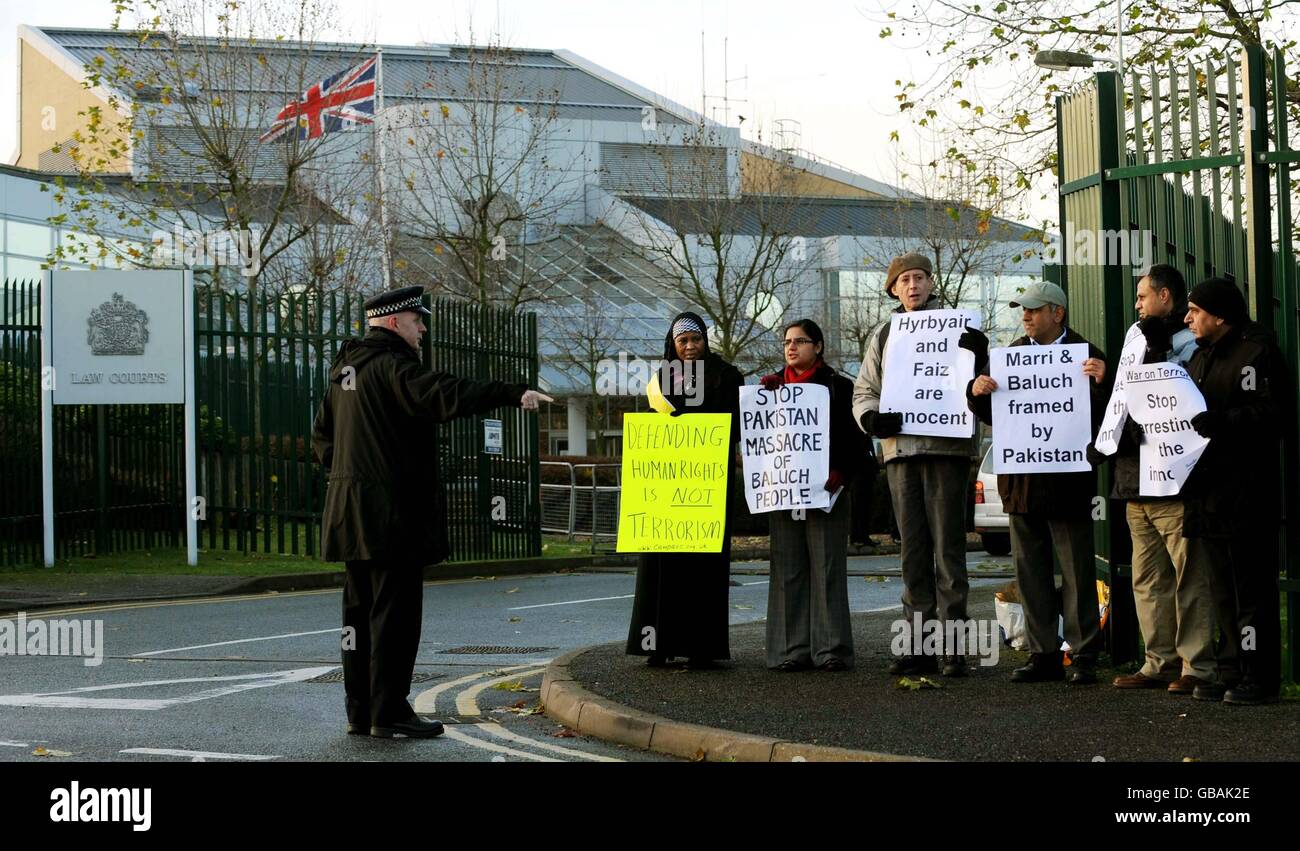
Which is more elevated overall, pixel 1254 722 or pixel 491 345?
pixel 491 345

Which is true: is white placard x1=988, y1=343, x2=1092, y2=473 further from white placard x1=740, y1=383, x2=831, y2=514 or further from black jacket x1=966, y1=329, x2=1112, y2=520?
white placard x1=740, y1=383, x2=831, y2=514

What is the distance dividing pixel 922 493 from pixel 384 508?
10.2 feet

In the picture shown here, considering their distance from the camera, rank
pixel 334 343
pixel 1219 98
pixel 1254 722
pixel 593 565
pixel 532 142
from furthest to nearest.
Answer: pixel 532 142, pixel 593 565, pixel 334 343, pixel 1219 98, pixel 1254 722

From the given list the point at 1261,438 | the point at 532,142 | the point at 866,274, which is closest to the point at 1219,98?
the point at 1261,438

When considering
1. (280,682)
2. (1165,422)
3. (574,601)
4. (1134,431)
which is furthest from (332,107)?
(1165,422)

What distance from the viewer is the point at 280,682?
996 centimetres

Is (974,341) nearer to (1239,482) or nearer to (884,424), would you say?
(884,424)

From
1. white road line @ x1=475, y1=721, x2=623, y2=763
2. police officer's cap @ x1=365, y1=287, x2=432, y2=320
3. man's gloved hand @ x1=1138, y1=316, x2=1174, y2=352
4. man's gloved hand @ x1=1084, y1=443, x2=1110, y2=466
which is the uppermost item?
police officer's cap @ x1=365, y1=287, x2=432, y2=320

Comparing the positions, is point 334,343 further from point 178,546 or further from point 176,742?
point 176,742

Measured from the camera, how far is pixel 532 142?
33.9 meters

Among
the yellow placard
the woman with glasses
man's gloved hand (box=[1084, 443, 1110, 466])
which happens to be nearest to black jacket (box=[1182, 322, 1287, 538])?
man's gloved hand (box=[1084, 443, 1110, 466])

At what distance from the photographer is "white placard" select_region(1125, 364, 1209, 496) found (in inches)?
307

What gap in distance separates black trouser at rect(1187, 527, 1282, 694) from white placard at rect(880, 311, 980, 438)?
157 cm
